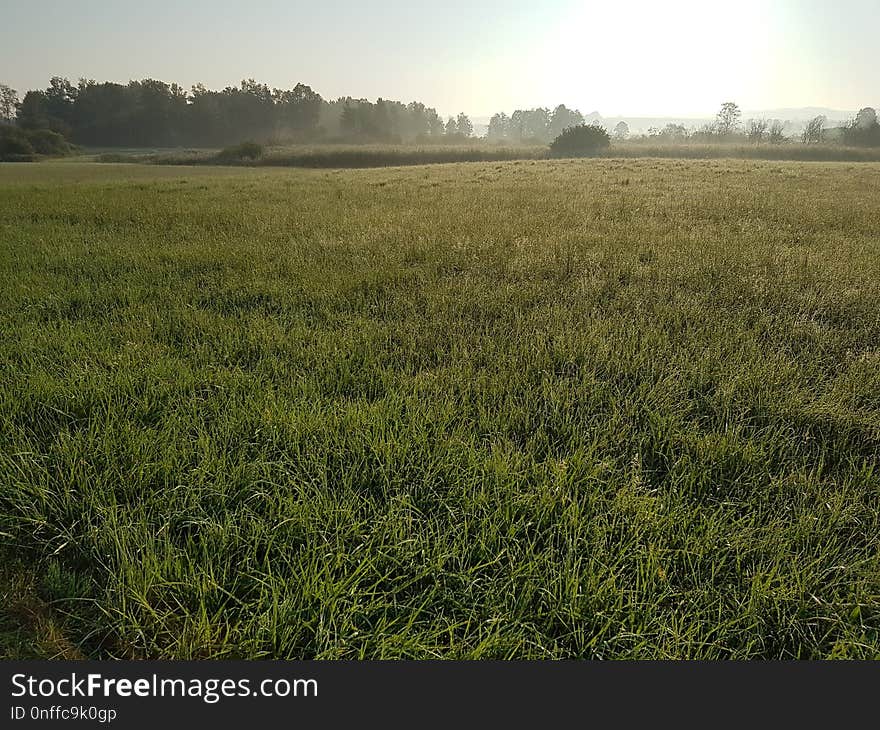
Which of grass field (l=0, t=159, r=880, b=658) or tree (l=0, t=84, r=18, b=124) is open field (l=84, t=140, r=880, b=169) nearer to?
grass field (l=0, t=159, r=880, b=658)

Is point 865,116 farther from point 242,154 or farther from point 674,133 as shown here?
point 242,154

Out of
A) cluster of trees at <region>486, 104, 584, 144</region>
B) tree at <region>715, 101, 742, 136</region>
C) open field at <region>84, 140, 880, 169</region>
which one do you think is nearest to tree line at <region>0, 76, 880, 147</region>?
tree at <region>715, 101, 742, 136</region>

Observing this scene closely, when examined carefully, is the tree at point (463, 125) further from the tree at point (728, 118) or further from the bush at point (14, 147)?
the bush at point (14, 147)

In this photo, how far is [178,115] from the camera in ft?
312

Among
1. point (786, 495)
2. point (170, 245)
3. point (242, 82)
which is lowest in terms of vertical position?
point (786, 495)

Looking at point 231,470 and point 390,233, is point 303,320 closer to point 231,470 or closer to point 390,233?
point 231,470

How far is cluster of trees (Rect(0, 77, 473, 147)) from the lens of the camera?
3565 inches

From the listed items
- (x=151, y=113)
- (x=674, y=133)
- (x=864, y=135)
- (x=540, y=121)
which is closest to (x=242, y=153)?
(x=151, y=113)

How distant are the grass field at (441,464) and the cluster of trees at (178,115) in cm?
10096

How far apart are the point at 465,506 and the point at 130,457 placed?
5.39 ft

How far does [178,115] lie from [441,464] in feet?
384

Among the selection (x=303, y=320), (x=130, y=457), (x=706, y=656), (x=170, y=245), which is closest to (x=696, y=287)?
(x=303, y=320)

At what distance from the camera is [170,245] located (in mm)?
7270

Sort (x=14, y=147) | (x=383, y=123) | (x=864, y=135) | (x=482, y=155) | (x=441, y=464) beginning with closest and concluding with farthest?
(x=441, y=464), (x=482, y=155), (x=14, y=147), (x=864, y=135), (x=383, y=123)
